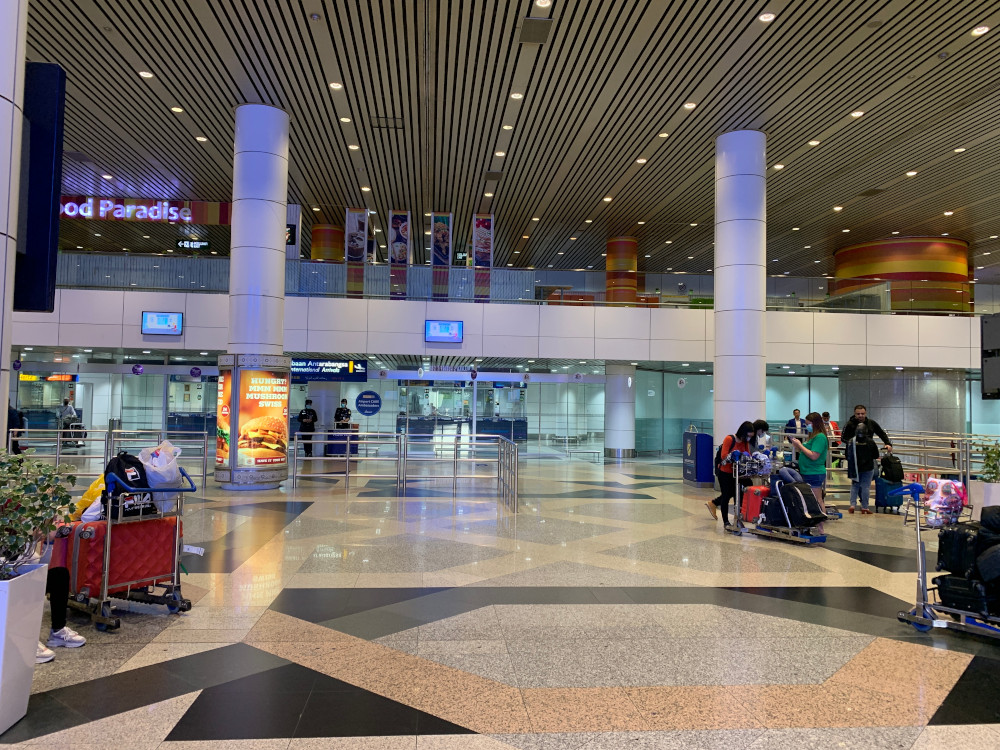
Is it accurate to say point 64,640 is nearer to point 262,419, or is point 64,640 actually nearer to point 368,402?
point 262,419

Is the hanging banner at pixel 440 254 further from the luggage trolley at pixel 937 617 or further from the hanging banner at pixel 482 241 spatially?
the luggage trolley at pixel 937 617

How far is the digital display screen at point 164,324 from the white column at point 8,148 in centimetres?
1389

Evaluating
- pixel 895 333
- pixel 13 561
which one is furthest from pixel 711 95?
pixel 13 561

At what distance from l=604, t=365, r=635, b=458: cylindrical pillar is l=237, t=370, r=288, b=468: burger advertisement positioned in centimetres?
1079

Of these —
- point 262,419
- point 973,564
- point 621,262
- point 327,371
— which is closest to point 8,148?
point 973,564

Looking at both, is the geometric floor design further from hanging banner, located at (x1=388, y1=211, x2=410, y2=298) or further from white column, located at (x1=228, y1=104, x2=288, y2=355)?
hanging banner, located at (x1=388, y1=211, x2=410, y2=298)

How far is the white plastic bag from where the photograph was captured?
17.4 feet

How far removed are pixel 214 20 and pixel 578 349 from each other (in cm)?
1091

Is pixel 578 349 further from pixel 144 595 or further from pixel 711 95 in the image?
pixel 144 595

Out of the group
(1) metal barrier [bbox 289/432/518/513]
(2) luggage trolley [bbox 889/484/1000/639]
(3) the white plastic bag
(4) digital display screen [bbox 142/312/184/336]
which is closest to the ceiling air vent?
(1) metal barrier [bbox 289/432/518/513]

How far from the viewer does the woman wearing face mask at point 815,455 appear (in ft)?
32.4

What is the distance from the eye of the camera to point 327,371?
1788 centimetres

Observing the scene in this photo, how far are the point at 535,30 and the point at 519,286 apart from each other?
339 inches

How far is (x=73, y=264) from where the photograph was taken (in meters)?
17.0
